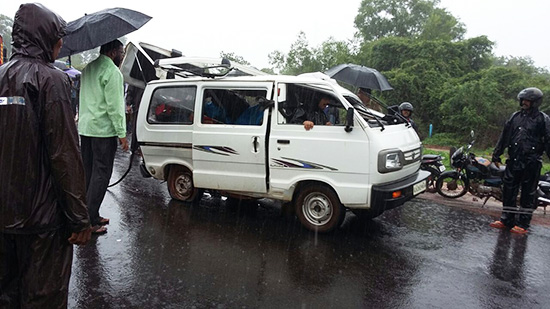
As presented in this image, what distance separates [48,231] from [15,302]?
1.65 feet

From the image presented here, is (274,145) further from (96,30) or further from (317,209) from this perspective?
(96,30)

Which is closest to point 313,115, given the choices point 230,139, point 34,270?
point 230,139

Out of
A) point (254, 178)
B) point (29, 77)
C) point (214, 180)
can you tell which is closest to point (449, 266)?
point (254, 178)

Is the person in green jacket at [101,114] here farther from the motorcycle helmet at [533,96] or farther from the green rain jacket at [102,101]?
the motorcycle helmet at [533,96]

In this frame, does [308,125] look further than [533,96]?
No

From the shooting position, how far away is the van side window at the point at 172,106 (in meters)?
5.70

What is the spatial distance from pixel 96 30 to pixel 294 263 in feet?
10.8

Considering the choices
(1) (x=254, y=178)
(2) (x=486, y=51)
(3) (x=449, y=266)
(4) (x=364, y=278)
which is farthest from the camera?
(2) (x=486, y=51)

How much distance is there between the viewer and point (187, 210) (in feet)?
19.1

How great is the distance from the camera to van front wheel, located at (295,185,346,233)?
4.84 m

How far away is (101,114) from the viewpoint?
4.30m

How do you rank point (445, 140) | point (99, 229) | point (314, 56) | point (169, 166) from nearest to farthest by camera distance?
point (99, 229) < point (169, 166) < point (445, 140) < point (314, 56)

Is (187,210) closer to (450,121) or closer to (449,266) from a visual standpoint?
(449,266)

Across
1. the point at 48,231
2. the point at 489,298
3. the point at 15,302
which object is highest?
the point at 48,231
